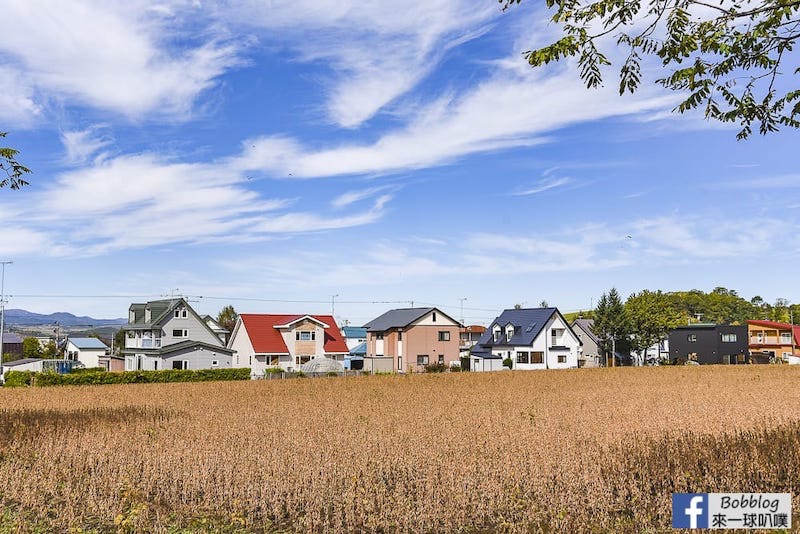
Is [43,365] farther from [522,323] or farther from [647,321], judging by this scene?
[647,321]

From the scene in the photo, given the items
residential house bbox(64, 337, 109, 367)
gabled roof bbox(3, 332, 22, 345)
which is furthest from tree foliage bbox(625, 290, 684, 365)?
gabled roof bbox(3, 332, 22, 345)

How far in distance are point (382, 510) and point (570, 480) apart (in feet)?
9.81

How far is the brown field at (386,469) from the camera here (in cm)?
897

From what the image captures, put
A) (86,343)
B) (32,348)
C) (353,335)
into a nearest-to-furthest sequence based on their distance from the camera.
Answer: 1. (86,343)
2. (32,348)
3. (353,335)

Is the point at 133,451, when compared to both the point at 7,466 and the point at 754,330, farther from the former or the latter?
the point at 754,330

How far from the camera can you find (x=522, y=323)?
67375 millimetres

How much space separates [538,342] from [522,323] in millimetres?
2852

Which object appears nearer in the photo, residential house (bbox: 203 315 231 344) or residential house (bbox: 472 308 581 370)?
residential house (bbox: 203 315 231 344)

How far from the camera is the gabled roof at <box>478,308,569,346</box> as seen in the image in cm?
6550

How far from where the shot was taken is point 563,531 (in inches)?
324

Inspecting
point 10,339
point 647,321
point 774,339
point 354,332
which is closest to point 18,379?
point 354,332

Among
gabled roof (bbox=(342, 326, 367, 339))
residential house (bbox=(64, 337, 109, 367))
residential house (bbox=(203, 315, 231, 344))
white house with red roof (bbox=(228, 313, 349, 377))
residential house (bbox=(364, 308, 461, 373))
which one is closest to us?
white house with red roof (bbox=(228, 313, 349, 377))

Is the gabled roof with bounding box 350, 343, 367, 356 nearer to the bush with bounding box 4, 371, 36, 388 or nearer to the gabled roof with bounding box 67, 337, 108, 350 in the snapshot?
the gabled roof with bounding box 67, 337, 108, 350

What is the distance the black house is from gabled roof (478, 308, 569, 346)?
70.9 ft
